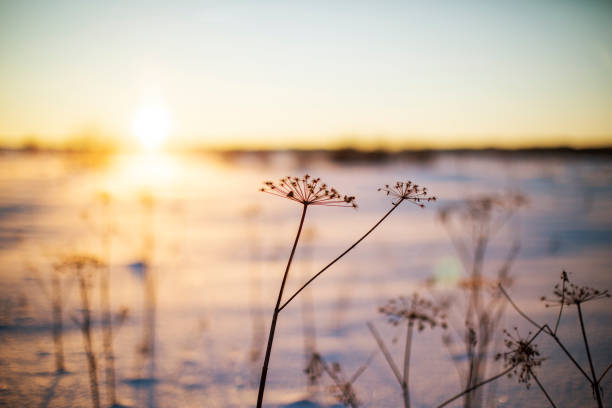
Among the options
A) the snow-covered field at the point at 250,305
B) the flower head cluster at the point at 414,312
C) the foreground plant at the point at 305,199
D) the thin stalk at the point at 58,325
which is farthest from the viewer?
the thin stalk at the point at 58,325

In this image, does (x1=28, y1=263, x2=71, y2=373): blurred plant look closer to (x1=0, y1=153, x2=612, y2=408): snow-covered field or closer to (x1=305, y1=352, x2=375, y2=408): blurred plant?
(x1=0, y1=153, x2=612, y2=408): snow-covered field

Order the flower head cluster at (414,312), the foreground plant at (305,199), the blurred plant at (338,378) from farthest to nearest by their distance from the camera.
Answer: the blurred plant at (338,378)
the flower head cluster at (414,312)
the foreground plant at (305,199)

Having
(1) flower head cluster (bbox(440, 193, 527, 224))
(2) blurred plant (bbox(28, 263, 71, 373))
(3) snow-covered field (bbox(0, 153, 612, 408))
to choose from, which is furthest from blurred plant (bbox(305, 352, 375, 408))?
(2) blurred plant (bbox(28, 263, 71, 373))

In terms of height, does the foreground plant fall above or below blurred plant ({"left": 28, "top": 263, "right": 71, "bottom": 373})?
above

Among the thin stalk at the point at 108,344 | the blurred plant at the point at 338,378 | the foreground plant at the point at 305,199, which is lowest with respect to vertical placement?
the blurred plant at the point at 338,378

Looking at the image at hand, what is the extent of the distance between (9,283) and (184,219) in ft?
18.8

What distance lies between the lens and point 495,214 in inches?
373

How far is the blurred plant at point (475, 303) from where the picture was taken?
2246mm

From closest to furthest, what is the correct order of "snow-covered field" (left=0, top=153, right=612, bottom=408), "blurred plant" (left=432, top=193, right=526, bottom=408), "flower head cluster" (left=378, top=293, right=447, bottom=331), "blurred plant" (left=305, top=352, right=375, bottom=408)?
"flower head cluster" (left=378, top=293, right=447, bottom=331)
"blurred plant" (left=432, top=193, right=526, bottom=408)
"blurred plant" (left=305, top=352, right=375, bottom=408)
"snow-covered field" (left=0, top=153, right=612, bottom=408)

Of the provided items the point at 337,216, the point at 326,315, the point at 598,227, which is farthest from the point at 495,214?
the point at 326,315

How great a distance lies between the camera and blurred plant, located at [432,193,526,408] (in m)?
2.25

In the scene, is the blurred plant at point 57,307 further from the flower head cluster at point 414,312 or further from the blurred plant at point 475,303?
the blurred plant at point 475,303

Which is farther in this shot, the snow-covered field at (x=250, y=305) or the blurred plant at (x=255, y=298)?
the blurred plant at (x=255, y=298)

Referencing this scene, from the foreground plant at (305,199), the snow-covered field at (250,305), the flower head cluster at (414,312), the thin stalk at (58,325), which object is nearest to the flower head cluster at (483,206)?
the snow-covered field at (250,305)
